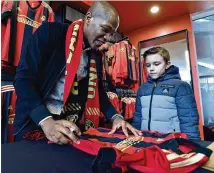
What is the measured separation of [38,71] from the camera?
65 cm

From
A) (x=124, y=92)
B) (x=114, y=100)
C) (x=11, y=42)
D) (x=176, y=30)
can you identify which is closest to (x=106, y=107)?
(x=11, y=42)

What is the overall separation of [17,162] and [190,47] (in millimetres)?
2704

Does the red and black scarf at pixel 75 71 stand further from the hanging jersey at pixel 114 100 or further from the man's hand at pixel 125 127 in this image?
the hanging jersey at pixel 114 100

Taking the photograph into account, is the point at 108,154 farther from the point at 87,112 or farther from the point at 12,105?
the point at 12,105

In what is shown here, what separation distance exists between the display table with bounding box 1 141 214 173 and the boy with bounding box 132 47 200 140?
0.78 meters

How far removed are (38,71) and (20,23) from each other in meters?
0.74

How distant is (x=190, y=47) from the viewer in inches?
103

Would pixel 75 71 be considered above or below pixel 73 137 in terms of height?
above

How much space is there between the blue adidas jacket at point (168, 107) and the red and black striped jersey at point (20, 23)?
33.3 inches

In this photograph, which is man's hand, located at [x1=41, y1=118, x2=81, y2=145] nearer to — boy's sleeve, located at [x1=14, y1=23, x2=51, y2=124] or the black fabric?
boy's sleeve, located at [x1=14, y1=23, x2=51, y2=124]

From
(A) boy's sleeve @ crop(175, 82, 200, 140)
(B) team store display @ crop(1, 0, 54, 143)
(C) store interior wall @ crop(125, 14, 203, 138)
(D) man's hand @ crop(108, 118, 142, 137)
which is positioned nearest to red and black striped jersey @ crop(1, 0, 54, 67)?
(B) team store display @ crop(1, 0, 54, 143)

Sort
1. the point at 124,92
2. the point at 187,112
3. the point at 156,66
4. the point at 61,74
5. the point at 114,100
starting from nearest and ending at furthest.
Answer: the point at 61,74
the point at 187,112
the point at 156,66
the point at 114,100
the point at 124,92

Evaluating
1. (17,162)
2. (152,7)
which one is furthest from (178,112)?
(152,7)

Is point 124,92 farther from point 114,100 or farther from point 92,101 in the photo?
point 92,101
